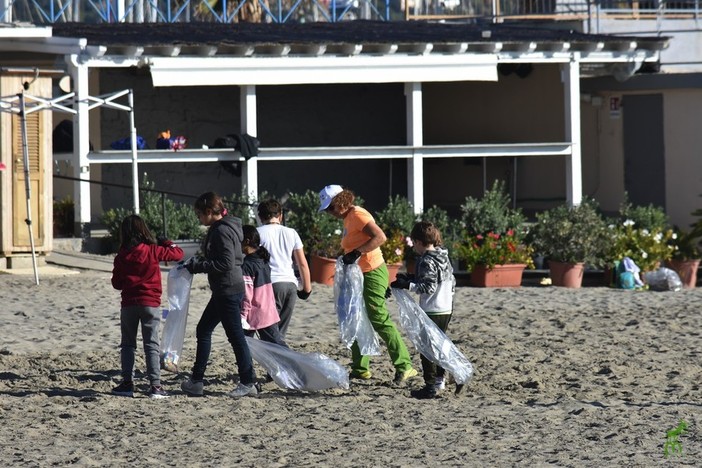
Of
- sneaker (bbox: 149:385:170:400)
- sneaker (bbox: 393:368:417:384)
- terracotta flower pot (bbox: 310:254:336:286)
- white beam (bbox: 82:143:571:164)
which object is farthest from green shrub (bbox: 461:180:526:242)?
sneaker (bbox: 149:385:170:400)

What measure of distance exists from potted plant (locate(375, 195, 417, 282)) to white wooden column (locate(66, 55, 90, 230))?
3798 millimetres

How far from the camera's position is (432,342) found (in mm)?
9148

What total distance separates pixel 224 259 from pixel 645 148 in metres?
12.7

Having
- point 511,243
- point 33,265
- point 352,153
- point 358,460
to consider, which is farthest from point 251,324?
point 352,153

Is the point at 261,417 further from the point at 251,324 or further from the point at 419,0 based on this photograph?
the point at 419,0

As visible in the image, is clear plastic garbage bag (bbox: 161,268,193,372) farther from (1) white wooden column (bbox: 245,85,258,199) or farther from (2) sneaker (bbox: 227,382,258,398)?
(1) white wooden column (bbox: 245,85,258,199)

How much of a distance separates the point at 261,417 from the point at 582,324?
524cm

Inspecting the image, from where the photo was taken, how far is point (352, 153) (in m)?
18.3

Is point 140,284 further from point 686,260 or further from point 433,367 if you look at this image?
point 686,260

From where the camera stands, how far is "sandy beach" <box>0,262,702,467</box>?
295 inches

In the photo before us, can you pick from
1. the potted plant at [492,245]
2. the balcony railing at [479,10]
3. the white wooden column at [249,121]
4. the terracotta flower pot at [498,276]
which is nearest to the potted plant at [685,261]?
the potted plant at [492,245]

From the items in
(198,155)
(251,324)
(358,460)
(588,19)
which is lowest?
(358,460)

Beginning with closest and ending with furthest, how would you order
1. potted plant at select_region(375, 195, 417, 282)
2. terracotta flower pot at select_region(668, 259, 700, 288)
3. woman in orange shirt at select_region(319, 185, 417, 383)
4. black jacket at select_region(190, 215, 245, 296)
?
black jacket at select_region(190, 215, 245, 296) → woman in orange shirt at select_region(319, 185, 417, 383) → potted plant at select_region(375, 195, 417, 282) → terracotta flower pot at select_region(668, 259, 700, 288)

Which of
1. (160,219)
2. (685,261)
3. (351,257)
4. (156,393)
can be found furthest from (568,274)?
(156,393)
